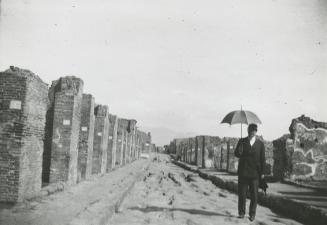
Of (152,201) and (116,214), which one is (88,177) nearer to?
(152,201)

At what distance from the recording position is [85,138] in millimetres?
15188

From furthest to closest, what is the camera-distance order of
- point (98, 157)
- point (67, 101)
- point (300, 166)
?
point (98, 157)
point (300, 166)
point (67, 101)

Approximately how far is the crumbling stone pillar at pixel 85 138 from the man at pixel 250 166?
8.53 metres

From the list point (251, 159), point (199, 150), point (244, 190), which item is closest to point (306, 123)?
point (251, 159)

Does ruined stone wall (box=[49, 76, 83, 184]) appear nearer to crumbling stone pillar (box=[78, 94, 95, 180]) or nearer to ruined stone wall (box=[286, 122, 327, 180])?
crumbling stone pillar (box=[78, 94, 95, 180])

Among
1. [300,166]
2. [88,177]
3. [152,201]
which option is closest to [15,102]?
[152,201]

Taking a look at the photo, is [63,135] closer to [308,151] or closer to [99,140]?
[99,140]

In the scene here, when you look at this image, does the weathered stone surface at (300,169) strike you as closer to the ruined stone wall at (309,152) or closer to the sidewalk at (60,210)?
the ruined stone wall at (309,152)

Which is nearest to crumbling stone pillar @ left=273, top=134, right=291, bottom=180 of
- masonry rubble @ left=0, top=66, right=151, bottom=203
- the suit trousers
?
masonry rubble @ left=0, top=66, right=151, bottom=203

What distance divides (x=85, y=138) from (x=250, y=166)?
891cm

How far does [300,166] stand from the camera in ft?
54.0

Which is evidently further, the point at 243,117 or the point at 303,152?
the point at 303,152

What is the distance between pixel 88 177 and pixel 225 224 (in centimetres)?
930

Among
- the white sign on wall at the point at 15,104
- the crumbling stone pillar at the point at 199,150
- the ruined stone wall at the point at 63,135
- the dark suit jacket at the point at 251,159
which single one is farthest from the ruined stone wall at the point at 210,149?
the white sign on wall at the point at 15,104
